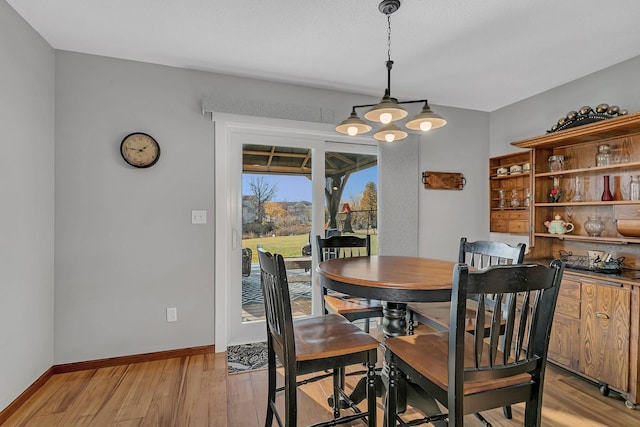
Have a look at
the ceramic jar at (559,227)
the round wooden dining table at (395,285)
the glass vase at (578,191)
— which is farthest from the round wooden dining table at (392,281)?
the glass vase at (578,191)

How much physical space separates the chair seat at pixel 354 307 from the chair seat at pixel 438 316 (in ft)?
0.77

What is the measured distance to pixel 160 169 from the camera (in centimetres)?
273

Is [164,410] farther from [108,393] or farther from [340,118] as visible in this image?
[340,118]

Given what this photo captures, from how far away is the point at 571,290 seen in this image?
8.01 feet

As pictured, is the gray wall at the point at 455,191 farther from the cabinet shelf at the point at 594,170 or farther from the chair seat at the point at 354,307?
the chair seat at the point at 354,307

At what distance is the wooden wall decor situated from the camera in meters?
3.64

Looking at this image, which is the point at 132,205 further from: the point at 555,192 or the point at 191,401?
the point at 555,192

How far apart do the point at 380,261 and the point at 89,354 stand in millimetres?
2355

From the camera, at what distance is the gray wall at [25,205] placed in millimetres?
1954

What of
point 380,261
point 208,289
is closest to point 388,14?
point 380,261

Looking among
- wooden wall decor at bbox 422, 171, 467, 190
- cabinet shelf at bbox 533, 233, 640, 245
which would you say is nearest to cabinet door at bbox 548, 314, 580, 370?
cabinet shelf at bbox 533, 233, 640, 245

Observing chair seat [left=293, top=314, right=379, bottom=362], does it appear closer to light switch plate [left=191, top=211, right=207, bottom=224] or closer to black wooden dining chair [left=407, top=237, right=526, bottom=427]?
black wooden dining chair [left=407, top=237, right=526, bottom=427]

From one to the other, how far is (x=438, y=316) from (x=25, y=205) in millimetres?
2720

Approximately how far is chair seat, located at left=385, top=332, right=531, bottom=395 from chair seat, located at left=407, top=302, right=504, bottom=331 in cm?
15
